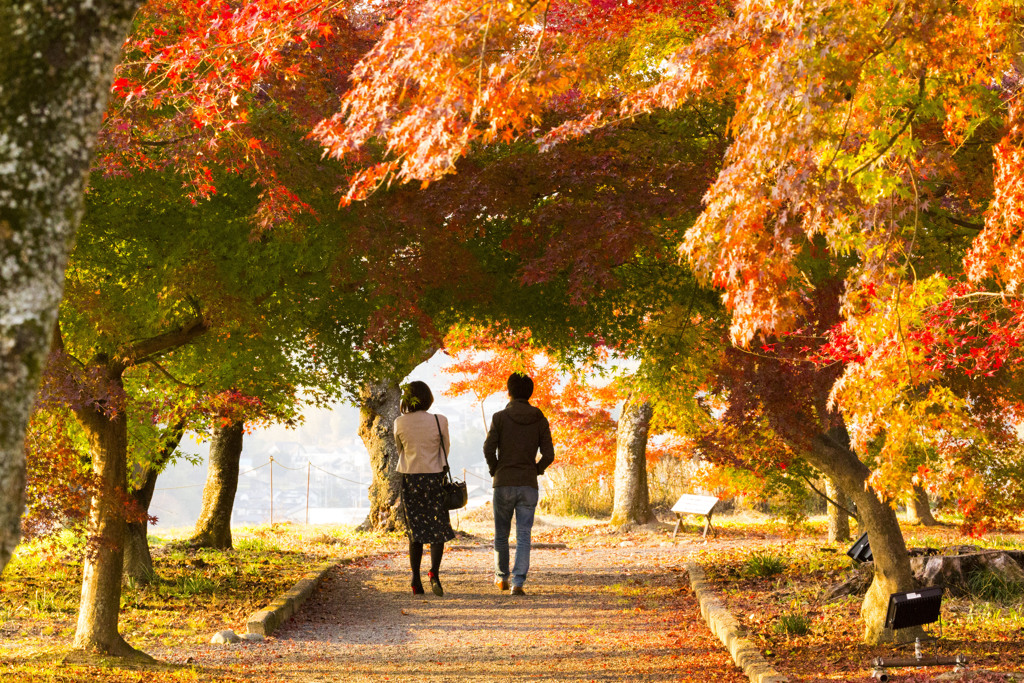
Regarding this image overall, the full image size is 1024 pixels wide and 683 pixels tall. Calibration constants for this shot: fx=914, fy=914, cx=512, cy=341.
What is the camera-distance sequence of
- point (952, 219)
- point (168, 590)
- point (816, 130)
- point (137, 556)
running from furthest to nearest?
point (137, 556) → point (168, 590) → point (952, 219) → point (816, 130)

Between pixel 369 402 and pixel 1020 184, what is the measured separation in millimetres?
12217

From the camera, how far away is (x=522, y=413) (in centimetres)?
820

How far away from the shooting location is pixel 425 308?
807 cm

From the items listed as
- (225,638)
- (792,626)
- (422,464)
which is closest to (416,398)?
(422,464)

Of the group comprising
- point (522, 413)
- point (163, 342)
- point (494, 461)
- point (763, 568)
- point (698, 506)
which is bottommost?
point (763, 568)

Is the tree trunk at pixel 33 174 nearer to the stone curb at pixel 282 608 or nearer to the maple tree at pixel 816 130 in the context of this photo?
the maple tree at pixel 816 130

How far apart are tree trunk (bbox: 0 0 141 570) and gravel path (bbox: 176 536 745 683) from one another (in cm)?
402

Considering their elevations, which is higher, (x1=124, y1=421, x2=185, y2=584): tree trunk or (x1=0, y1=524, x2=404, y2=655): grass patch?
(x1=124, y1=421, x2=185, y2=584): tree trunk

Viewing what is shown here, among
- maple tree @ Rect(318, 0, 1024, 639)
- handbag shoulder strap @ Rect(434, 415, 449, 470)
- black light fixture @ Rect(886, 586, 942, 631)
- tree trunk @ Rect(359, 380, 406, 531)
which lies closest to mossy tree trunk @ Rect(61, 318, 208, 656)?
maple tree @ Rect(318, 0, 1024, 639)

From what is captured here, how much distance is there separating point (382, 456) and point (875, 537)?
9.75 m

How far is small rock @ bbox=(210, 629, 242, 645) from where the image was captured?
6.67 metres

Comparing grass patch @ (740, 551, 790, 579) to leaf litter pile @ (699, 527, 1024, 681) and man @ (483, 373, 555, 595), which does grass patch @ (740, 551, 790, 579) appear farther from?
man @ (483, 373, 555, 595)

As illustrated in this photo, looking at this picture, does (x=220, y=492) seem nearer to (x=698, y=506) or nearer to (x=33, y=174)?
(x=698, y=506)

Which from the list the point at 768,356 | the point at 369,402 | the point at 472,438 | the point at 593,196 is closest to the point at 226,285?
the point at 593,196
